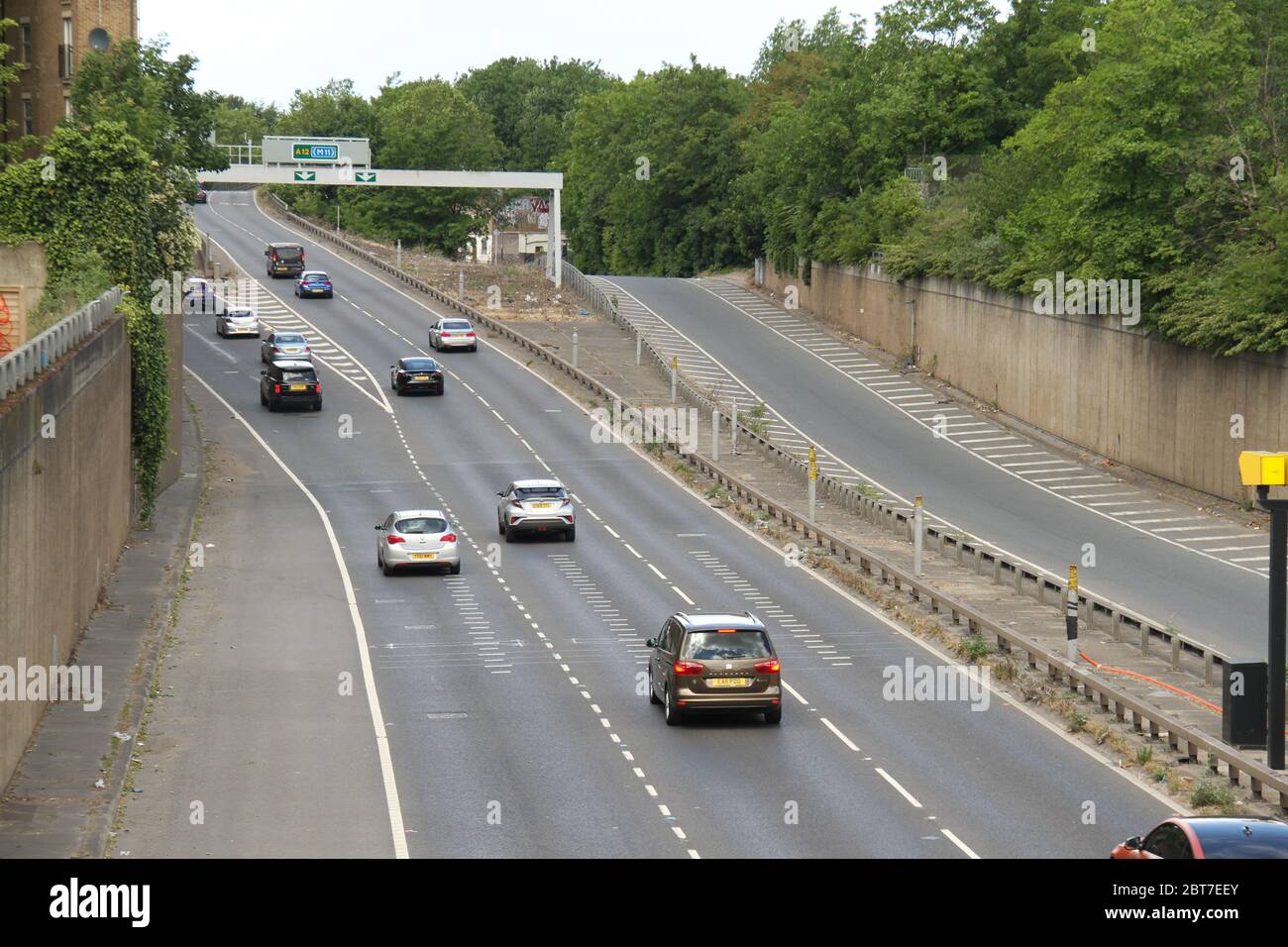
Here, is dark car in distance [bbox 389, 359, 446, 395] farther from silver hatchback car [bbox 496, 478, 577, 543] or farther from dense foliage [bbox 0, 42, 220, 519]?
silver hatchback car [bbox 496, 478, 577, 543]

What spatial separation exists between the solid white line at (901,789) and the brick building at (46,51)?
4626cm

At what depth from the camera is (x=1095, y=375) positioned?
5934cm

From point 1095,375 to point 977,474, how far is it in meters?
6.42

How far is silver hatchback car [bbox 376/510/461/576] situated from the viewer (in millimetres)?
39125

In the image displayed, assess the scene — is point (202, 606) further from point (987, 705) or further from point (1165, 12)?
point (1165, 12)

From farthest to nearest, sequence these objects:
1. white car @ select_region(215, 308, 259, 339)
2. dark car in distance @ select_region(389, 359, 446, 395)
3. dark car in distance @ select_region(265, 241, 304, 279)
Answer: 1. dark car in distance @ select_region(265, 241, 304, 279)
2. white car @ select_region(215, 308, 259, 339)
3. dark car in distance @ select_region(389, 359, 446, 395)

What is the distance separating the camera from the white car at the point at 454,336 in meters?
75.9

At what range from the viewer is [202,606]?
118 ft

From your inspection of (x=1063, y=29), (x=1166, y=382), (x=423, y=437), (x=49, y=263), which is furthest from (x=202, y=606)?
(x=1063, y=29)

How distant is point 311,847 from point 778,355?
59543 millimetres

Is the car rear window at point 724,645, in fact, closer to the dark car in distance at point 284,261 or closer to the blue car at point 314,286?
the blue car at point 314,286

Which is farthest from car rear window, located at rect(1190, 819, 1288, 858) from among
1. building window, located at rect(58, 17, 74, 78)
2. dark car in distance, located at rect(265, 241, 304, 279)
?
dark car in distance, located at rect(265, 241, 304, 279)

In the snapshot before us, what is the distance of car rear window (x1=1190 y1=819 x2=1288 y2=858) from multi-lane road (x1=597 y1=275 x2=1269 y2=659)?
17.6 meters

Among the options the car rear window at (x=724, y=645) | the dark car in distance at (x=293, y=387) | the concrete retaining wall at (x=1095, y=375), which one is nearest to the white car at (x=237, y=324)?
the dark car in distance at (x=293, y=387)
